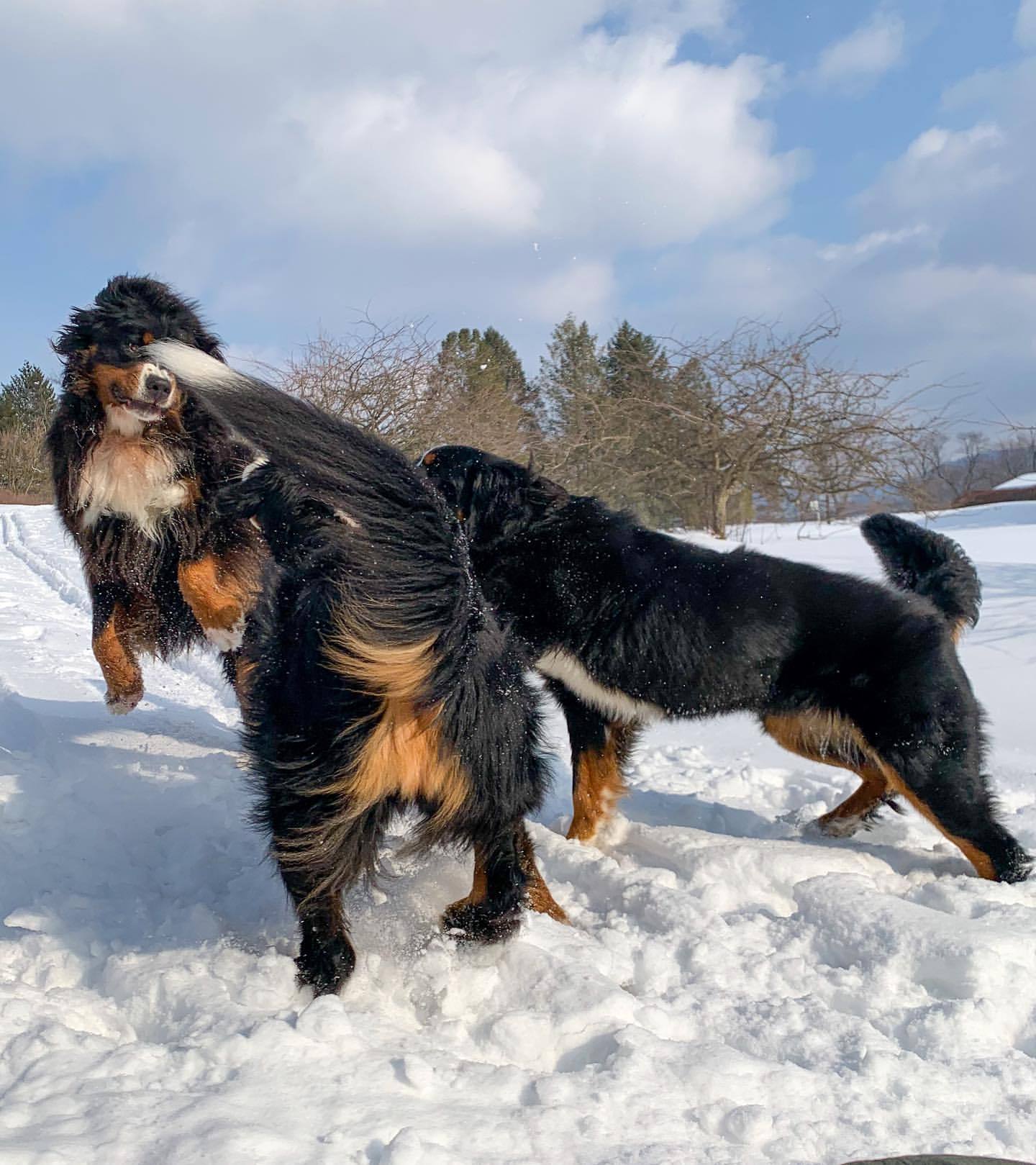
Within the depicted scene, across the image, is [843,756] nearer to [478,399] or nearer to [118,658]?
[118,658]

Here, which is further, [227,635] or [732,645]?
[227,635]

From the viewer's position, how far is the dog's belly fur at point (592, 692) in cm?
388

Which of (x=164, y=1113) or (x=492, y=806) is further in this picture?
(x=492, y=806)

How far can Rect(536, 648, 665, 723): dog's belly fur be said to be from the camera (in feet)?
12.7

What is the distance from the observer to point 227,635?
4246mm

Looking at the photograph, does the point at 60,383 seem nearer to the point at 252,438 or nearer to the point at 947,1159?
the point at 252,438

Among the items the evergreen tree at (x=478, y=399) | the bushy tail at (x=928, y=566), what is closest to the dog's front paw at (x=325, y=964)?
the bushy tail at (x=928, y=566)

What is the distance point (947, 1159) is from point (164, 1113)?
1.46 m

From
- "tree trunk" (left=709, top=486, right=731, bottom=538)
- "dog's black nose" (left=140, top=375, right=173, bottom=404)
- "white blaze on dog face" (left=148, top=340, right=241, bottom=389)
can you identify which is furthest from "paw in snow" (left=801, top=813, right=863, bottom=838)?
"tree trunk" (left=709, top=486, right=731, bottom=538)

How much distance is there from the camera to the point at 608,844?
12.4ft

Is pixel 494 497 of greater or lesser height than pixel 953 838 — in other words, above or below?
above

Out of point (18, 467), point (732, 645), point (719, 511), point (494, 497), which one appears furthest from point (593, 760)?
point (18, 467)

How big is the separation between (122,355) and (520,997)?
318cm

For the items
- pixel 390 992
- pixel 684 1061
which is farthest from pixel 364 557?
pixel 684 1061
